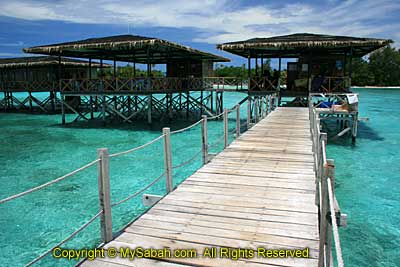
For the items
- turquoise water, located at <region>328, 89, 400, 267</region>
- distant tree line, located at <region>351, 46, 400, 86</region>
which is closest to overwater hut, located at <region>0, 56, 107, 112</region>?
turquoise water, located at <region>328, 89, 400, 267</region>

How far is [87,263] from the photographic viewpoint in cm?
297

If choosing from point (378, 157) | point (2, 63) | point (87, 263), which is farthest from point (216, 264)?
point (2, 63)

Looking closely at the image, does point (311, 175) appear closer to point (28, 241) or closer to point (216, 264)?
point (216, 264)

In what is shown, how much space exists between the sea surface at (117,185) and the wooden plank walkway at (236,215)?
167cm

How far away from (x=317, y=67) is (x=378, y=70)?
64.3 meters

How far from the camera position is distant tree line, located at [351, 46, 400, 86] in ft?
235

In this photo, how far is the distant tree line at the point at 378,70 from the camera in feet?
235

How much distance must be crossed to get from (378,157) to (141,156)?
8.43 metres

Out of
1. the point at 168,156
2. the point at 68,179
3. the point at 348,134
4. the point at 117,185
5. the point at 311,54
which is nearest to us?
the point at 168,156

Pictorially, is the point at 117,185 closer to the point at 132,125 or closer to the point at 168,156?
the point at 168,156

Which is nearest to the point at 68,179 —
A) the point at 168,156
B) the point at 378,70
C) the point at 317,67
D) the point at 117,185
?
the point at 117,185

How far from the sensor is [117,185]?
8750 millimetres

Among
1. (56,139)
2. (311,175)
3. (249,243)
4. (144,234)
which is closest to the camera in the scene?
(249,243)

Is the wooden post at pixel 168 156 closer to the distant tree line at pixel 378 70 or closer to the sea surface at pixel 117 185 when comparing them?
the sea surface at pixel 117 185
